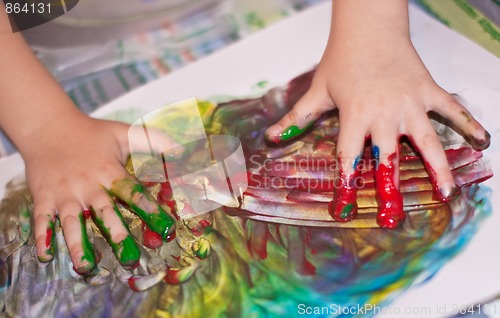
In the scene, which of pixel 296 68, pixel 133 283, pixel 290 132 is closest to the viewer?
pixel 133 283

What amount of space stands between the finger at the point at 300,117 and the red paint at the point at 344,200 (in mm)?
103

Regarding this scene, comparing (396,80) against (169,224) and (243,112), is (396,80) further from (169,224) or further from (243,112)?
(169,224)

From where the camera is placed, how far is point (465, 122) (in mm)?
757

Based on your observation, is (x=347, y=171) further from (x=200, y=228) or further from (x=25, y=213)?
(x=25, y=213)

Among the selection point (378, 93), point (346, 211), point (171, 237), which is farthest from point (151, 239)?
point (378, 93)

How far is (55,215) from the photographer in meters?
0.77

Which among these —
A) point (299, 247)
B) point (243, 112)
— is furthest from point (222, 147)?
point (299, 247)

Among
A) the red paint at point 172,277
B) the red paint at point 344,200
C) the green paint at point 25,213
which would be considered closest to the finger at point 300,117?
the red paint at point 344,200

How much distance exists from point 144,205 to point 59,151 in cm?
16

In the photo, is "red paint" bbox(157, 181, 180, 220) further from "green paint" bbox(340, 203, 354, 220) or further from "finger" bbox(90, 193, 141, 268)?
"green paint" bbox(340, 203, 354, 220)

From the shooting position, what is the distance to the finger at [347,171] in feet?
2.35

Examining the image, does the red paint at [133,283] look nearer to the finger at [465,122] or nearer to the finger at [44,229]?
the finger at [44,229]

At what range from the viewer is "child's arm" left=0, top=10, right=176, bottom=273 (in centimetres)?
74

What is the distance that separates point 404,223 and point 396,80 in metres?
0.19
